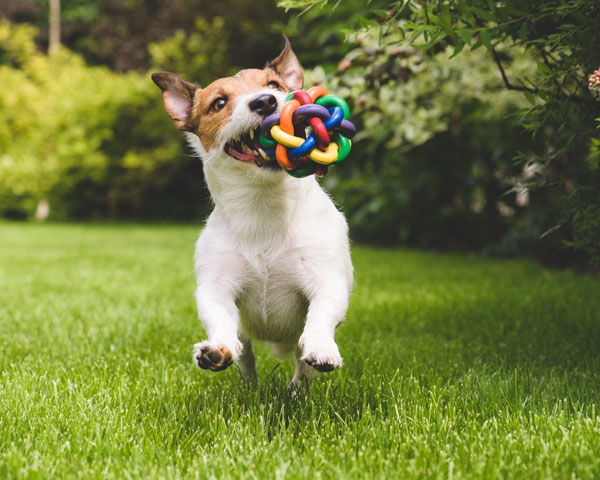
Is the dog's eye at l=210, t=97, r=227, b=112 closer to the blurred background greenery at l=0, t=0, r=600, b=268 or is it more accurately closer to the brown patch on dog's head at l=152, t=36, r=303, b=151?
the brown patch on dog's head at l=152, t=36, r=303, b=151

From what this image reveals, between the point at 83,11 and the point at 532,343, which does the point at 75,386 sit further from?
the point at 83,11

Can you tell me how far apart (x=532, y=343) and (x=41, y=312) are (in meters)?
3.37

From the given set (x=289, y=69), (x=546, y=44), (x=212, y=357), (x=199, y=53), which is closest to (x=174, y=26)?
(x=199, y=53)

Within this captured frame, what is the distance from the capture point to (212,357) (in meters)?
2.14

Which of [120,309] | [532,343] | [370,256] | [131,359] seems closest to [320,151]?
[131,359]

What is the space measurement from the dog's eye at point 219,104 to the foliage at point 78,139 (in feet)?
49.3

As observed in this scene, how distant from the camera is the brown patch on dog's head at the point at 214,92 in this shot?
2877mm

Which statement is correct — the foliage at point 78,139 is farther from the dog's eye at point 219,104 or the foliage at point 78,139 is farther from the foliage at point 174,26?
the dog's eye at point 219,104

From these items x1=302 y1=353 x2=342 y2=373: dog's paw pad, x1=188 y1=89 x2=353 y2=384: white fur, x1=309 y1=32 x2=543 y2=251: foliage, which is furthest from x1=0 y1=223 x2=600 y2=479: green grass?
x1=309 y1=32 x2=543 y2=251: foliage

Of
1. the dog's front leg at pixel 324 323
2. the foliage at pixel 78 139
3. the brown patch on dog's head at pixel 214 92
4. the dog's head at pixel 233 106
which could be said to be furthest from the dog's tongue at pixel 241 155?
the foliage at pixel 78 139

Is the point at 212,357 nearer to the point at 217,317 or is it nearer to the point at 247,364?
the point at 217,317

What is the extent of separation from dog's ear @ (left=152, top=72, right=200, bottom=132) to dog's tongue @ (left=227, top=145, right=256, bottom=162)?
0.41 metres

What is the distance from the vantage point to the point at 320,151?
8.02ft

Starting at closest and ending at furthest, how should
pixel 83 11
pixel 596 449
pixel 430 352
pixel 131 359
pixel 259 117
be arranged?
pixel 596 449 → pixel 259 117 → pixel 131 359 → pixel 430 352 → pixel 83 11
